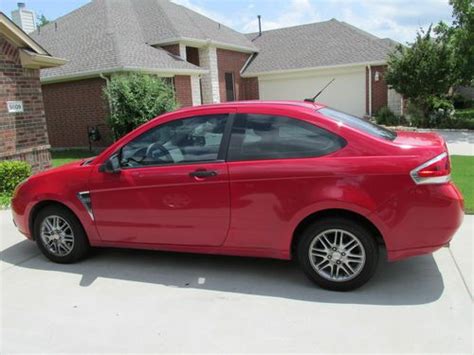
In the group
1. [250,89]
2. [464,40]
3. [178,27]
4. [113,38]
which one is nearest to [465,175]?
[464,40]

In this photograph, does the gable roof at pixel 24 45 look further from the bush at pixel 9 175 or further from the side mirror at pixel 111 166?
the side mirror at pixel 111 166

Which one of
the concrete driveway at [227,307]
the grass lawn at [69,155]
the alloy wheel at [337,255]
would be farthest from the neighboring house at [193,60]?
the alloy wheel at [337,255]

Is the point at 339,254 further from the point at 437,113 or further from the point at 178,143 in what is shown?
the point at 437,113

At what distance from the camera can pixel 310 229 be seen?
3910 mm

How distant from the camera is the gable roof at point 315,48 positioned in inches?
838

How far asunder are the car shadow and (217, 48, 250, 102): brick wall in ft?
58.7

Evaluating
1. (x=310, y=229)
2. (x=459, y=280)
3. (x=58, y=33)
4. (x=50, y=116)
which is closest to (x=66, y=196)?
(x=310, y=229)

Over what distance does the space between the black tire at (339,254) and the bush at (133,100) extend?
9600mm

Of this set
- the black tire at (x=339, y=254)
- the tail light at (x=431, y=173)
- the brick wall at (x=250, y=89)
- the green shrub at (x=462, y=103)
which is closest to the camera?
the tail light at (x=431, y=173)

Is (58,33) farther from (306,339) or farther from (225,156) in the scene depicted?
(306,339)

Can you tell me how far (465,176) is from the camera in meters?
8.13

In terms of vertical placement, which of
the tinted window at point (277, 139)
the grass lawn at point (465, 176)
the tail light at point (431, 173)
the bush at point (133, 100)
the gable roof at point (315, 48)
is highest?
the gable roof at point (315, 48)

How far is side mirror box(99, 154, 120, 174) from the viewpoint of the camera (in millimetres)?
4473

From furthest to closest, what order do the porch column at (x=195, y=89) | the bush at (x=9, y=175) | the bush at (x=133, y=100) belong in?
the porch column at (x=195, y=89), the bush at (x=133, y=100), the bush at (x=9, y=175)
